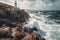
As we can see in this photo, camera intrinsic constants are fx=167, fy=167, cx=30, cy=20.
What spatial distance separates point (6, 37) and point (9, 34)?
823 millimetres

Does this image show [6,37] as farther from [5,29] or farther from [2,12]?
[2,12]

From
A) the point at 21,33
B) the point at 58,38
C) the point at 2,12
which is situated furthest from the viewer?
the point at 2,12

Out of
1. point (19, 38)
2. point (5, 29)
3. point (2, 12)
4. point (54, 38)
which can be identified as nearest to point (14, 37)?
point (19, 38)

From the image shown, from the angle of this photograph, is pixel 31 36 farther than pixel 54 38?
No

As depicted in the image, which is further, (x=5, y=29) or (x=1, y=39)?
(x=5, y=29)

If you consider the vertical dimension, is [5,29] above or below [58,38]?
above

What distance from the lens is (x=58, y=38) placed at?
132 ft

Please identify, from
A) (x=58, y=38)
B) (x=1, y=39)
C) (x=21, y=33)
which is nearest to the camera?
(x=1, y=39)

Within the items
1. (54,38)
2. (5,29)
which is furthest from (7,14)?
(5,29)

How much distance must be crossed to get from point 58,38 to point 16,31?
13.5 m

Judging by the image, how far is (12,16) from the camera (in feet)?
170

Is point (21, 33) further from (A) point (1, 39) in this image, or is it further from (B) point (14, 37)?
(A) point (1, 39)

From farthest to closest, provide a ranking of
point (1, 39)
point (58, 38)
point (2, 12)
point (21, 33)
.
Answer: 1. point (2, 12)
2. point (58, 38)
3. point (21, 33)
4. point (1, 39)

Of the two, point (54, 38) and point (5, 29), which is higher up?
point (5, 29)
